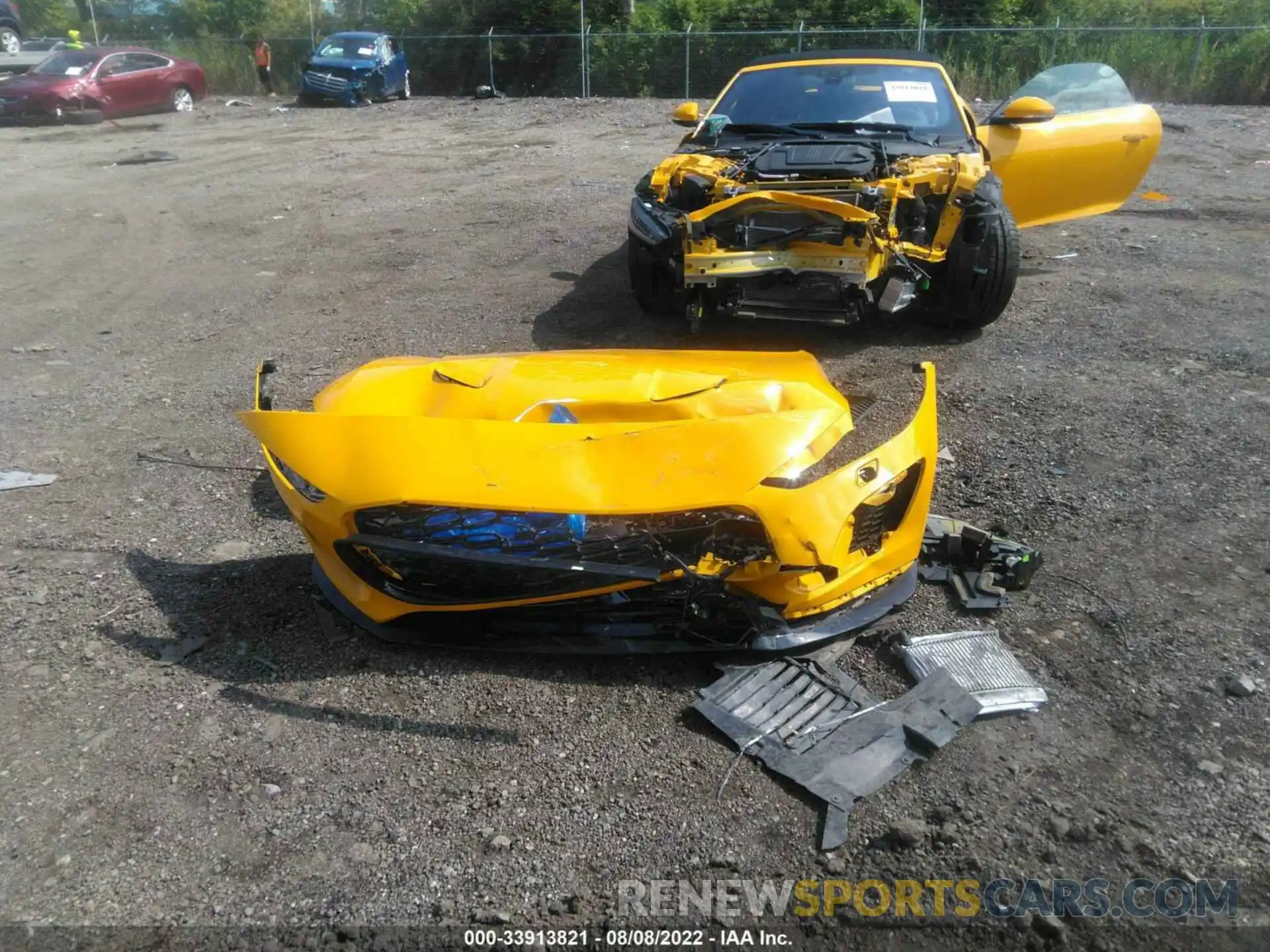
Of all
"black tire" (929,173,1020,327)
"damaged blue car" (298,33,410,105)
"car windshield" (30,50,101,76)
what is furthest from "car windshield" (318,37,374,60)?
"black tire" (929,173,1020,327)

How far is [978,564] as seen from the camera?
11.7ft

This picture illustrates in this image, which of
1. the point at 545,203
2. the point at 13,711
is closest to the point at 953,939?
the point at 13,711

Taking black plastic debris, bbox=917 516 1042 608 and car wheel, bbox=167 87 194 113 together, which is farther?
car wheel, bbox=167 87 194 113

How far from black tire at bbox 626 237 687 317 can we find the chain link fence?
11.7 meters

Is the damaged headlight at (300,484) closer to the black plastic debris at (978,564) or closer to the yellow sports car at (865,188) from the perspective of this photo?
the black plastic debris at (978,564)

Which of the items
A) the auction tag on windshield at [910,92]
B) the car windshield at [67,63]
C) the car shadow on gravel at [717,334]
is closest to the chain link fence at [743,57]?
the car windshield at [67,63]

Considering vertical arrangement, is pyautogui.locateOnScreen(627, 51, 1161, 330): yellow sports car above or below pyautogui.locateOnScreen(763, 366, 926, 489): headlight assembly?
above

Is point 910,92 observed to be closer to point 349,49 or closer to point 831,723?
point 831,723

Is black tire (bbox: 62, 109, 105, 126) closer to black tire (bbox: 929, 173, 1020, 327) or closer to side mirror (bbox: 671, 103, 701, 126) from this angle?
side mirror (bbox: 671, 103, 701, 126)

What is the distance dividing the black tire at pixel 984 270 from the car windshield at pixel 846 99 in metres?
0.81

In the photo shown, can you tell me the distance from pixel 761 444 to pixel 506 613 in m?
0.99

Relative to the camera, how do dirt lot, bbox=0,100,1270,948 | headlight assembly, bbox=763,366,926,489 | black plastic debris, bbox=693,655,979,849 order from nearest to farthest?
dirt lot, bbox=0,100,1270,948
black plastic debris, bbox=693,655,979,849
headlight assembly, bbox=763,366,926,489

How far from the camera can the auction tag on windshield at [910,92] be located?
6566 millimetres

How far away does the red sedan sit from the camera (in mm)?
17500
